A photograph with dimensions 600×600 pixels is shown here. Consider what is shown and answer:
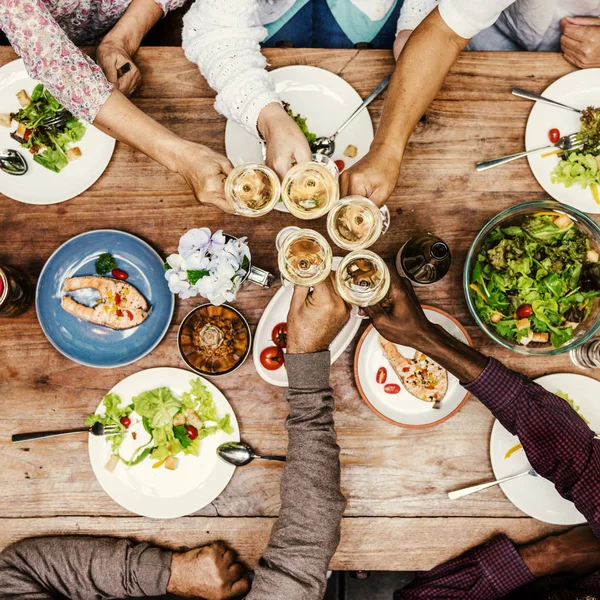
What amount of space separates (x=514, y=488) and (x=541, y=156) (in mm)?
1365

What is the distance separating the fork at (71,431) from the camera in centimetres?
191

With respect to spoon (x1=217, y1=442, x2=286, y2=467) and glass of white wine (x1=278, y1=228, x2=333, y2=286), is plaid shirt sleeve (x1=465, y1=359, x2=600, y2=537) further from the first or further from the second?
spoon (x1=217, y1=442, x2=286, y2=467)

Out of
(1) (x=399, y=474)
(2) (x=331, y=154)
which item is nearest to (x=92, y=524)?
(1) (x=399, y=474)

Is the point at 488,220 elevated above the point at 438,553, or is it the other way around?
the point at 488,220

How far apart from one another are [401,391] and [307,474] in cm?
51

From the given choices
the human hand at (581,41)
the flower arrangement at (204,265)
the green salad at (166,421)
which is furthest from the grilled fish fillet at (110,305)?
the human hand at (581,41)

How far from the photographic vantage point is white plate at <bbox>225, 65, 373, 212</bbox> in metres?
1.97

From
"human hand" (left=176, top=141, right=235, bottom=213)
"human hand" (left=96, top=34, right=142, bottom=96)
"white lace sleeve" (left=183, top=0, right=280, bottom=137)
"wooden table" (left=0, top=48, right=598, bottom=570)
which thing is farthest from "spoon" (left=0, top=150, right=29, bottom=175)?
"white lace sleeve" (left=183, top=0, right=280, bottom=137)

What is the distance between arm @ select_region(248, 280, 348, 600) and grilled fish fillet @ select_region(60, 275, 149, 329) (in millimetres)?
638

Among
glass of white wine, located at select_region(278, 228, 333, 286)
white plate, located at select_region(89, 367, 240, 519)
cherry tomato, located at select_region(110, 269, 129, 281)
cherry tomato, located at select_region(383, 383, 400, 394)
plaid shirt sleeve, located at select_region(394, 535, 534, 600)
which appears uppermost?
glass of white wine, located at select_region(278, 228, 333, 286)

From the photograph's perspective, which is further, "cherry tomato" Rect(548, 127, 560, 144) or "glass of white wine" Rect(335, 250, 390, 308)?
"cherry tomato" Rect(548, 127, 560, 144)

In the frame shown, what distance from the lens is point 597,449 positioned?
1.80 metres

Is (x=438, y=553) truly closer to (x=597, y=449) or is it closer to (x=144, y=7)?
(x=597, y=449)

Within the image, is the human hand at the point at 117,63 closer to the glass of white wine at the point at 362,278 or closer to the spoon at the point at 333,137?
the spoon at the point at 333,137
